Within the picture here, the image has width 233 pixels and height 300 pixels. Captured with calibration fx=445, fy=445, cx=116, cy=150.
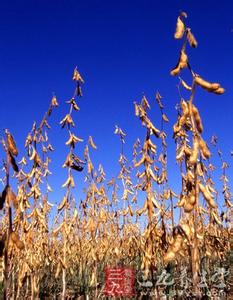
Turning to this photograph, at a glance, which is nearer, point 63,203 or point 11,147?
point 11,147

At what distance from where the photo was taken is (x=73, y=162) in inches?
187

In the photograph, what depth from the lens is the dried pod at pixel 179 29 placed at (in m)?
2.31

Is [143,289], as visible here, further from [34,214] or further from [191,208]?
[191,208]

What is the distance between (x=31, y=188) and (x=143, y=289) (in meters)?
3.85

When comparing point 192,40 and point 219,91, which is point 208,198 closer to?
point 219,91

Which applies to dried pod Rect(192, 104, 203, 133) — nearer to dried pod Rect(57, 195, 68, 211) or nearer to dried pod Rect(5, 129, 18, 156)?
dried pod Rect(5, 129, 18, 156)

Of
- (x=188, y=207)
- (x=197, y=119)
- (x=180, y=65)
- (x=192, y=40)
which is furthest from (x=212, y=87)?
(x=188, y=207)

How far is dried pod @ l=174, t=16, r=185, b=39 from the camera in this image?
231 centimetres

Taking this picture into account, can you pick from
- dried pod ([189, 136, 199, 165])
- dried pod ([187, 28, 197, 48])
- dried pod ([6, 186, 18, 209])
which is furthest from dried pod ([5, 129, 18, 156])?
dried pod ([187, 28, 197, 48])

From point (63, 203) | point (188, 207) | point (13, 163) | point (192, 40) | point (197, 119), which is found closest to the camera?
point (188, 207)

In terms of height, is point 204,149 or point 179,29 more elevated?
point 179,29

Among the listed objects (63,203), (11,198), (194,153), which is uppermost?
(63,203)

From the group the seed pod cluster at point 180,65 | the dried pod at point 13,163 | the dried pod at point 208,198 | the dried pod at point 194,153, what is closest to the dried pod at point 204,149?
the dried pod at point 194,153

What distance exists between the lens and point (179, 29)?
2.35 meters
